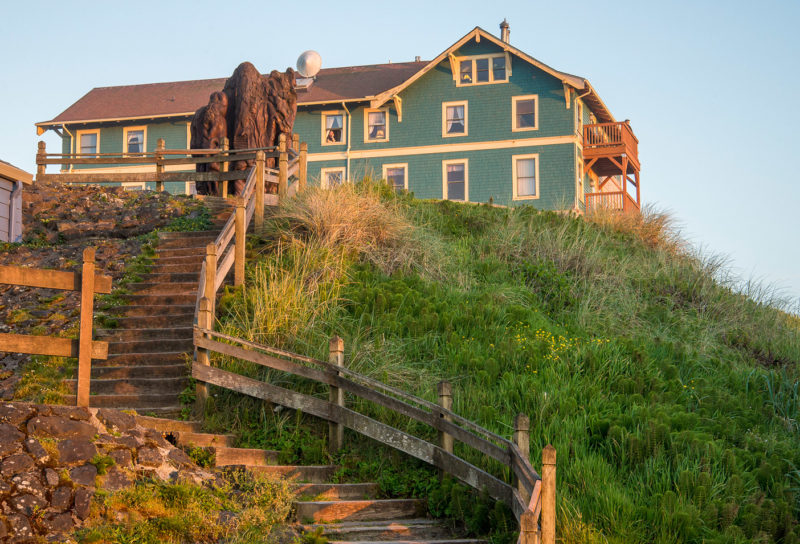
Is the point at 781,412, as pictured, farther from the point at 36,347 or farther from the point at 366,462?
the point at 36,347

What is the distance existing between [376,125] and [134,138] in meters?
10.5

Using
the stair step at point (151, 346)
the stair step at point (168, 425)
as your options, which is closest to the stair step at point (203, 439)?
the stair step at point (168, 425)

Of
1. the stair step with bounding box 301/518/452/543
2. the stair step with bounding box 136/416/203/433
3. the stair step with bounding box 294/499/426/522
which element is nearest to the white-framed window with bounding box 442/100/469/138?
the stair step with bounding box 136/416/203/433

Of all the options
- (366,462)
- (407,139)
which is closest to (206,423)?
(366,462)

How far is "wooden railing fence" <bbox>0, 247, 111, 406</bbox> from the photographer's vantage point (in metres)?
7.73

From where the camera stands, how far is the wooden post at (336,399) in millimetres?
10086

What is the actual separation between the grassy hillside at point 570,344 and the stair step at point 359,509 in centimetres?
133

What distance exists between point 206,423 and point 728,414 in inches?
261

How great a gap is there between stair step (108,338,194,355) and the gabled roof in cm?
2204

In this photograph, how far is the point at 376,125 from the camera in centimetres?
3347

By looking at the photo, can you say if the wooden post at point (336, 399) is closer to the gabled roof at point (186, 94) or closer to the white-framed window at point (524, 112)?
the white-framed window at point (524, 112)

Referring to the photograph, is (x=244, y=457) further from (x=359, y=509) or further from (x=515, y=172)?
(x=515, y=172)

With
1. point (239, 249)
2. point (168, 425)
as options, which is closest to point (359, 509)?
point (168, 425)

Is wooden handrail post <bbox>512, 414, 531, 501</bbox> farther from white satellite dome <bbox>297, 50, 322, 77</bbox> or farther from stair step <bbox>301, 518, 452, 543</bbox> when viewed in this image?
white satellite dome <bbox>297, 50, 322, 77</bbox>
